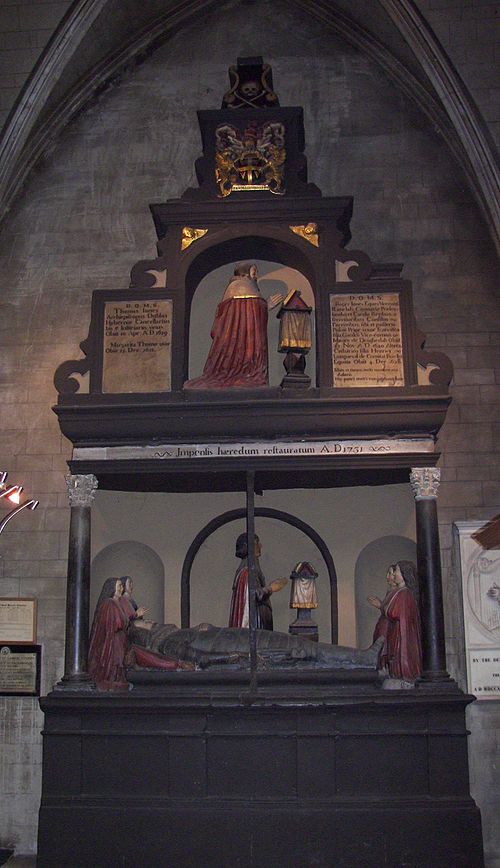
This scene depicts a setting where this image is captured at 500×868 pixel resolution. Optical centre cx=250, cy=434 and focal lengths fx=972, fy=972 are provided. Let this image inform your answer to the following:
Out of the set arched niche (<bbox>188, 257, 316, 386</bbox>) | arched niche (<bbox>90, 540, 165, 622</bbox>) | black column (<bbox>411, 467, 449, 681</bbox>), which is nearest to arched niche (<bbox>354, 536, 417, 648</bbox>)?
black column (<bbox>411, 467, 449, 681</bbox>)

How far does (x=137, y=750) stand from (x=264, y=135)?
592 centimetres

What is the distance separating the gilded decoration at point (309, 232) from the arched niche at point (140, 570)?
11.8 ft

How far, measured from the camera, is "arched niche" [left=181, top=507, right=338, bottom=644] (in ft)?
33.1

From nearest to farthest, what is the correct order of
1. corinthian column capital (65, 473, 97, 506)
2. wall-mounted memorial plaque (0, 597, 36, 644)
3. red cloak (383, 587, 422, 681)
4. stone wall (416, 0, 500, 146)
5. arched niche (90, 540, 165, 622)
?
1. red cloak (383, 587, 422, 681)
2. corinthian column capital (65, 473, 97, 506)
3. wall-mounted memorial plaque (0, 597, 36, 644)
4. stone wall (416, 0, 500, 146)
5. arched niche (90, 540, 165, 622)

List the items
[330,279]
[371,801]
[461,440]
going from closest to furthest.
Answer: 1. [371,801]
2. [330,279]
3. [461,440]

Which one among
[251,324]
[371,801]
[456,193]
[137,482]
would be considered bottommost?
[371,801]

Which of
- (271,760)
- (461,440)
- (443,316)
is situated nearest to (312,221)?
(443,316)

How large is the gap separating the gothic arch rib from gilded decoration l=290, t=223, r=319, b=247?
1.96 meters

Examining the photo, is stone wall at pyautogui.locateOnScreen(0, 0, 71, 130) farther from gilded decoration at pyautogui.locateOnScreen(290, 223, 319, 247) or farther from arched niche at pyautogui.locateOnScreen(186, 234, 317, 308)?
gilded decoration at pyautogui.locateOnScreen(290, 223, 319, 247)

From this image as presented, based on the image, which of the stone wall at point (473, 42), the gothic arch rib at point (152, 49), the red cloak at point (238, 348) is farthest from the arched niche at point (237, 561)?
the stone wall at point (473, 42)

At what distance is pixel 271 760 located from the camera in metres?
8.16

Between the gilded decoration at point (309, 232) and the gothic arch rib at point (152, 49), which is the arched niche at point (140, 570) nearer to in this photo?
Answer: the gilded decoration at point (309, 232)

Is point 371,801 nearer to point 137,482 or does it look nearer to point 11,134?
point 137,482

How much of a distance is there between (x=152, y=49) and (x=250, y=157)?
3012 mm
